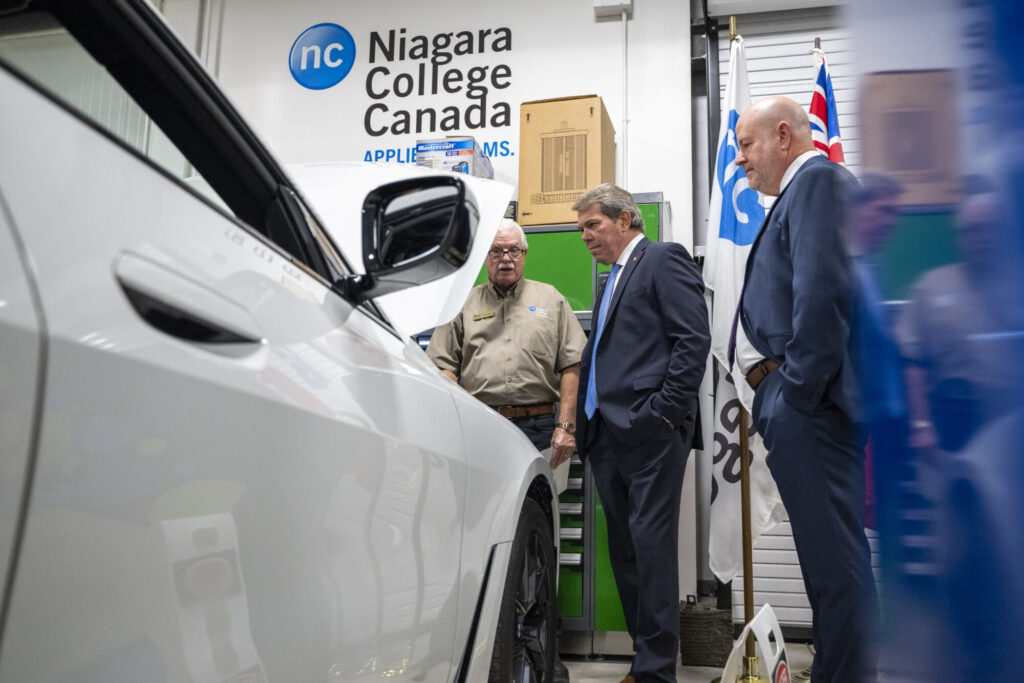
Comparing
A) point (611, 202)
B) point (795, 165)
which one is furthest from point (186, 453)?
point (611, 202)

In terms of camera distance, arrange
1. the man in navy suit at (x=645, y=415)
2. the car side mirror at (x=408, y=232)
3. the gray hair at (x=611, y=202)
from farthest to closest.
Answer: the gray hair at (x=611, y=202) → the man in navy suit at (x=645, y=415) → the car side mirror at (x=408, y=232)

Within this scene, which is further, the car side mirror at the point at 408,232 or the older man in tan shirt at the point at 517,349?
the older man in tan shirt at the point at 517,349

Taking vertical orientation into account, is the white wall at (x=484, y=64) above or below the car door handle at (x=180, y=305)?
above

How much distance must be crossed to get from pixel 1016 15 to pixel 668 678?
9.29 ft

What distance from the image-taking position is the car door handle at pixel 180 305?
69 cm

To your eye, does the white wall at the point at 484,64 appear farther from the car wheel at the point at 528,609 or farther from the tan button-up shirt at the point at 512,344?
the car wheel at the point at 528,609

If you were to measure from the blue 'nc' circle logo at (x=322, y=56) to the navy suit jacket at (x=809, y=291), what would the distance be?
4.15 m

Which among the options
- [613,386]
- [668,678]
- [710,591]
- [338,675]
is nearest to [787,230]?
[613,386]

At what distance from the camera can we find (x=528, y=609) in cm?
196

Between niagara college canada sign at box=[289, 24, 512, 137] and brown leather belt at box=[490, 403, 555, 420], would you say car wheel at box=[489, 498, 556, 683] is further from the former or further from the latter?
niagara college canada sign at box=[289, 24, 512, 137]

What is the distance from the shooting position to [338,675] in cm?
97

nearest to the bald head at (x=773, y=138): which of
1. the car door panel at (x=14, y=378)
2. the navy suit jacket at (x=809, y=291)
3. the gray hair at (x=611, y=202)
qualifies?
the navy suit jacket at (x=809, y=291)

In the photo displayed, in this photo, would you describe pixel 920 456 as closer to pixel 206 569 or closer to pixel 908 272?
pixel 908 272

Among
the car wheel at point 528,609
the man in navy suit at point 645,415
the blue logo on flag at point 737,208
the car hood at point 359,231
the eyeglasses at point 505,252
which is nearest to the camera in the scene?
the car wheel at point 528,609
